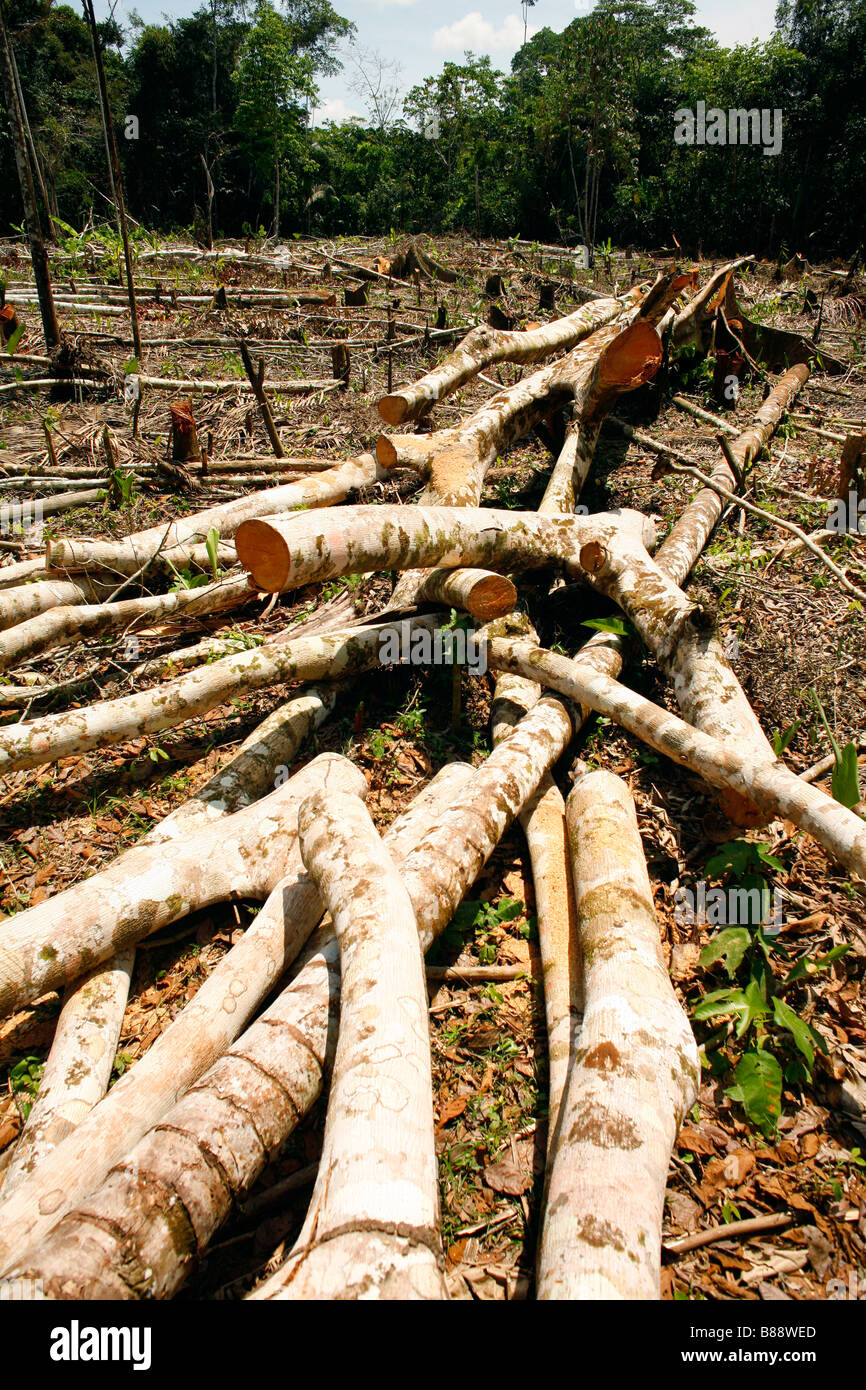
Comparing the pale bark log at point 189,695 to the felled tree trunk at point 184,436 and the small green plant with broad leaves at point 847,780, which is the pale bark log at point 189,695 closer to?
the small green plant with broad leaves at point 847,780

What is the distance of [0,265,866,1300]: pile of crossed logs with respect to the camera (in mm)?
1638

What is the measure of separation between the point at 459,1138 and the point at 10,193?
2811 cm

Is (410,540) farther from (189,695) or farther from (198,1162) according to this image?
(198,1162)

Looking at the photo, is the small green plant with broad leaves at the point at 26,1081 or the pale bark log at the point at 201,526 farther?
the pale bark log at the point at 201,526

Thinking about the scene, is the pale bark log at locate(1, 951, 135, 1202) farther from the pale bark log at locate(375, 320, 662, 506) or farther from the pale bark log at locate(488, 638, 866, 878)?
the pale bark log at locate(375, 320, 662, 506)

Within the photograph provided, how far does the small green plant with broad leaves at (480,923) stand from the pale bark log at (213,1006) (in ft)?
1.88

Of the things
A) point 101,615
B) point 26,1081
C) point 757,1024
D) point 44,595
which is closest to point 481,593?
point 101,615

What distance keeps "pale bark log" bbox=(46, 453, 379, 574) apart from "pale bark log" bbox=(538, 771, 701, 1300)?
3126mm

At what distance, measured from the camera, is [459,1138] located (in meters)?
2.32

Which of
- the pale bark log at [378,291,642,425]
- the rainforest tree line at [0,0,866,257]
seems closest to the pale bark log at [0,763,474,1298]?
the pale bark log at [378,291,642,425]

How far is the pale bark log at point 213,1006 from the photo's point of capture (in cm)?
193

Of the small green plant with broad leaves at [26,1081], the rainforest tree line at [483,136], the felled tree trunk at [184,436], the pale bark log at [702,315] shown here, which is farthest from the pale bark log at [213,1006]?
the rainforest tree line at [483,136]
